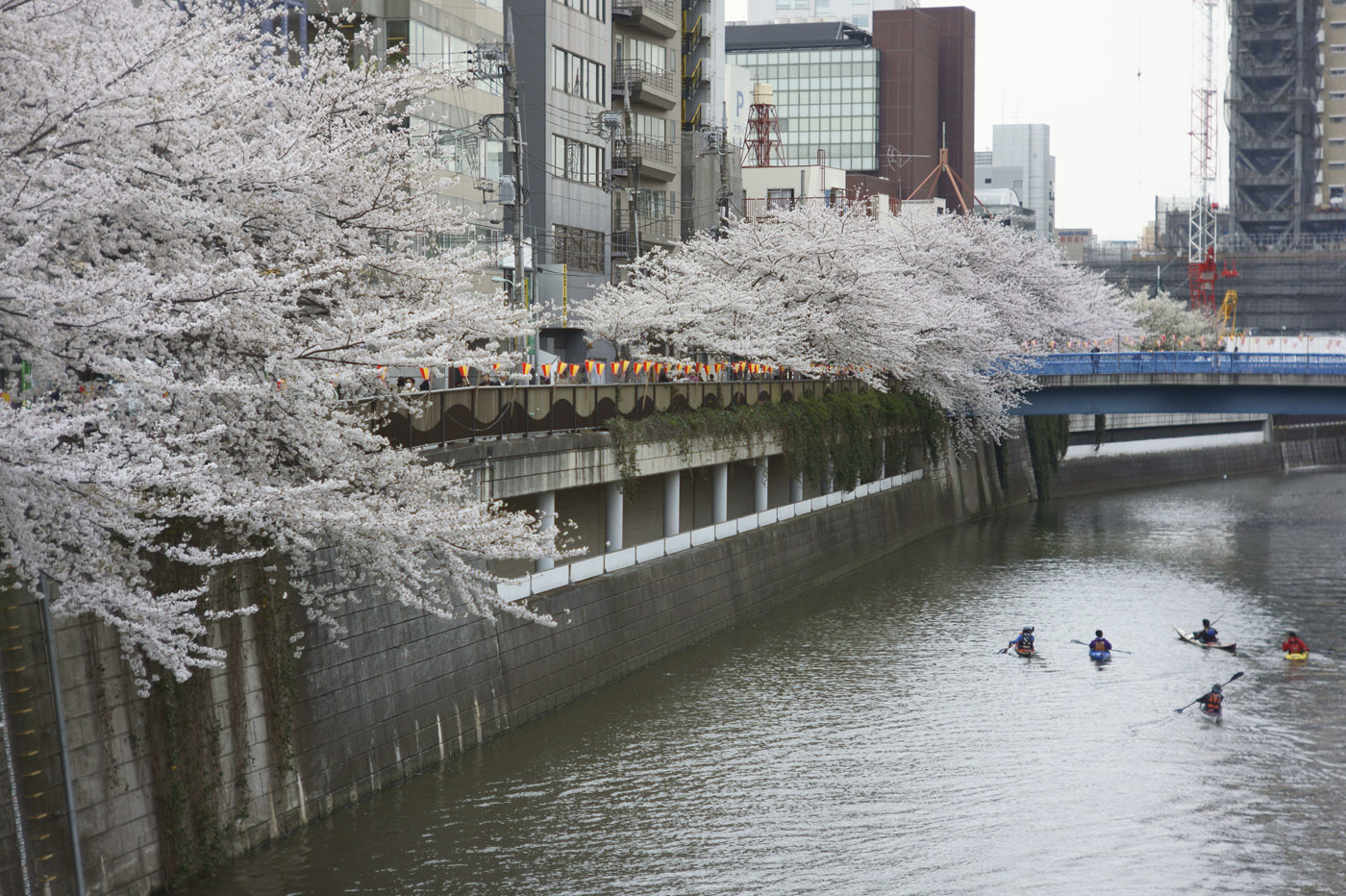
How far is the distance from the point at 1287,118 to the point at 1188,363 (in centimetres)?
11570

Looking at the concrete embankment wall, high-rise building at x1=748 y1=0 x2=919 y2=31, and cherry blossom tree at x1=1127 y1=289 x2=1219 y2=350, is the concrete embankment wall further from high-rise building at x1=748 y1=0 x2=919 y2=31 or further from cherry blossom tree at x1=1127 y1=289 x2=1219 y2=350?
high-rise building at x1=748 y1=0 x2=919 y2=31

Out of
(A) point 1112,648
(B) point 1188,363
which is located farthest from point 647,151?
(A) point 1112,648

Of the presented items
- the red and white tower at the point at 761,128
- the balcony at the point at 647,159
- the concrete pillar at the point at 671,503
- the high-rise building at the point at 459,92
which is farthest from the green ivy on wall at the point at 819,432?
the red and white tower at the point at 761,128

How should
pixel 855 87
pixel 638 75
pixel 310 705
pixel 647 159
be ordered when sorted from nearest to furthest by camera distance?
pixel 310 705, pixel 638 75, pixel 647 159, pixel 855 87

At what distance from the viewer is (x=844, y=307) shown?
178 feet

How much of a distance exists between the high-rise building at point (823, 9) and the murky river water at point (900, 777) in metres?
152

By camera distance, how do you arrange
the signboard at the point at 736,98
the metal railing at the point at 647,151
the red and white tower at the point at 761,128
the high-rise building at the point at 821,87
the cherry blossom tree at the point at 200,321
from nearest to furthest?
1. the cherry blossom tree at the point at 200,321
2. the metal railing at the point at 647,151
3. the red and white tower at the point at 761,128
4. the signboard at the point at 736,98
5. the high-rise building at the point at 821,87

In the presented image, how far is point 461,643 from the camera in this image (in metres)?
24.6

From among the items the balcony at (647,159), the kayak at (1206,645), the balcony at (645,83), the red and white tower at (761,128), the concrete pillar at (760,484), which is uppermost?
the red and white tower at (761,128)

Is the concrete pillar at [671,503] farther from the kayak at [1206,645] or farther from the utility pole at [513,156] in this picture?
the kayak at [1206,645]

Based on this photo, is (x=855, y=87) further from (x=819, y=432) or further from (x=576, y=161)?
(x=819, y=432)

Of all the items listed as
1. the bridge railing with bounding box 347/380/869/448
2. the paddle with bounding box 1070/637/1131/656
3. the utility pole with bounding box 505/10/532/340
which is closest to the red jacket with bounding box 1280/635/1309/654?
the paddle with bounding box 1070/637/1131/656

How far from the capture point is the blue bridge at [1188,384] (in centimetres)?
5769

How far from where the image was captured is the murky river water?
19.8 metres
